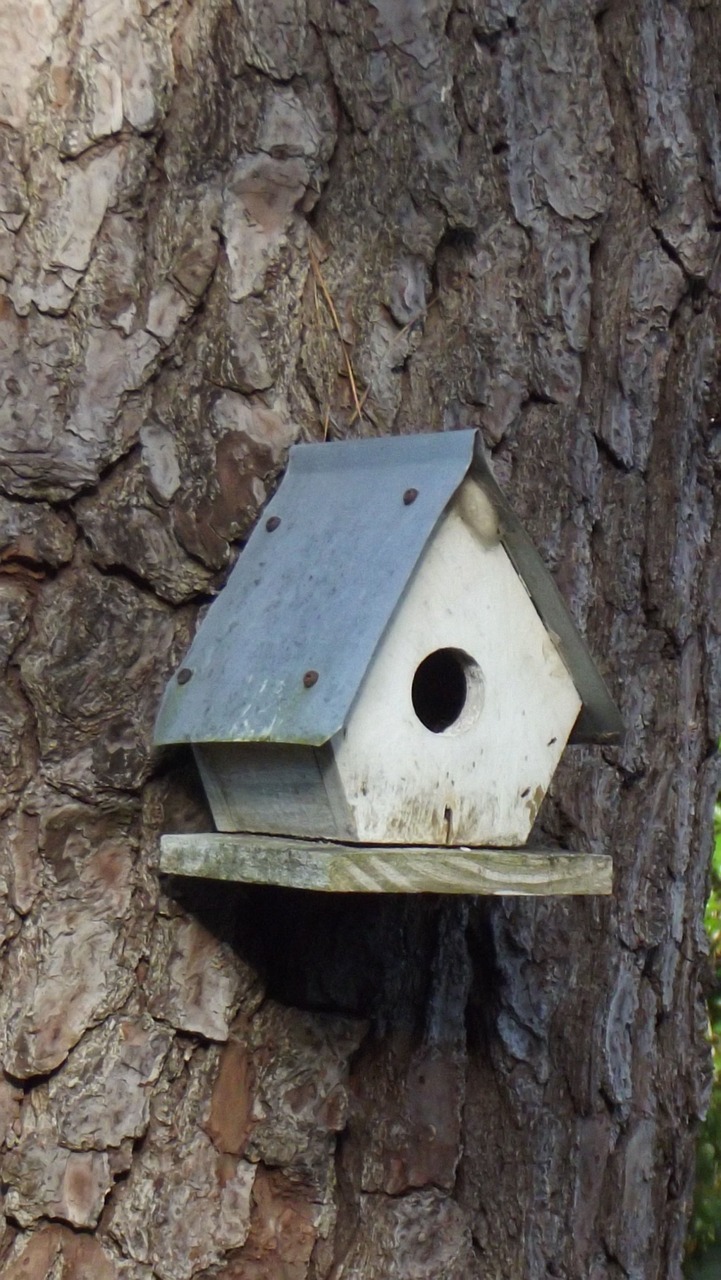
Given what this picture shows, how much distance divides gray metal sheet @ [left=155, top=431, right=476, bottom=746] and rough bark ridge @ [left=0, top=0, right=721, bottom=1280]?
0.33 feet

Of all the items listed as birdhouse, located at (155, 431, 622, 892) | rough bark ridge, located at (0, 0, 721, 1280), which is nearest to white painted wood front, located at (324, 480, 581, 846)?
birdhouse, located at (155, 431, 622, 892)

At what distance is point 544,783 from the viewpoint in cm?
165

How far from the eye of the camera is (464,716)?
1584 millimetres

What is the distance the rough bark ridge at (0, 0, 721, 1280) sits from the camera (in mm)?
1697

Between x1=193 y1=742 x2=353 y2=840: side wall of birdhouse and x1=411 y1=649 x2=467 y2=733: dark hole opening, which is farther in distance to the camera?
x1=411 y1=649 x2=467 y2=733: dark hole opening

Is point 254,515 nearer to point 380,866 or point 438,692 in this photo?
point 438,692

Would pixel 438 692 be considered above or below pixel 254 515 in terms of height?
below

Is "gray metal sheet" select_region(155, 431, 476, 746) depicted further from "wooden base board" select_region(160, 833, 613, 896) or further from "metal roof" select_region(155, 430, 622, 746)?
"wooden base board" select_region(160, 833, 613, 896)

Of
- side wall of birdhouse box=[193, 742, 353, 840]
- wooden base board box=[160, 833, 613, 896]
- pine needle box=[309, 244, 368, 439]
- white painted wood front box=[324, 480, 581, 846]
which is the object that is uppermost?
pine needle box=[309, 244, 368, 439]

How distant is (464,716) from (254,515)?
380mm

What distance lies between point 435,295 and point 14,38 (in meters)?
0.61

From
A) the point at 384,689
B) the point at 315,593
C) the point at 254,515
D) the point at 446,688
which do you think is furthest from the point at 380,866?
the point at 254,515

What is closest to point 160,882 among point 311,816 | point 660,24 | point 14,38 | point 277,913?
point 277,913

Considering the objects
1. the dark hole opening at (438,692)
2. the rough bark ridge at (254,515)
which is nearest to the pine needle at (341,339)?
the rough bark ridge at (254,515)
